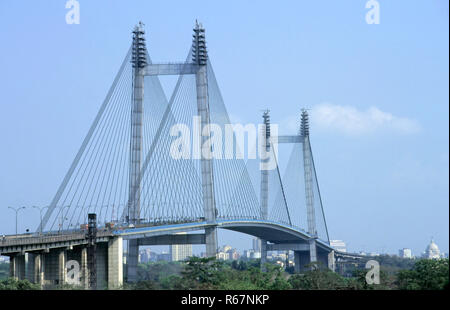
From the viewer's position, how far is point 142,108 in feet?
230

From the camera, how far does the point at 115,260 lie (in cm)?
5900

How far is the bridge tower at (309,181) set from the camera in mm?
121375

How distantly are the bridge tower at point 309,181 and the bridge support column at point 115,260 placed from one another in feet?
207

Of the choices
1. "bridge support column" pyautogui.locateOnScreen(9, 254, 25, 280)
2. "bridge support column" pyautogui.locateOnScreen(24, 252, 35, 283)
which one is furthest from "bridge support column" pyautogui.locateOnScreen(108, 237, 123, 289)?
"bridge support column" pyautogui.locateOnScreen(9, 254, 25, 280)

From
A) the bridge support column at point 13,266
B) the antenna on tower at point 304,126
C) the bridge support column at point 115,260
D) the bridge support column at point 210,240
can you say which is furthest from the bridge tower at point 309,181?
the bridge support column at point 13,266

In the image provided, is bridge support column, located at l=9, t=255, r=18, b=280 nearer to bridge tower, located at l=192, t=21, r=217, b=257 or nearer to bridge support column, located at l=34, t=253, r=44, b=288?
bridge support column, located at l=34, t=253, r=44, b=288

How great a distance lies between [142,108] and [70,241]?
1954 centimetres

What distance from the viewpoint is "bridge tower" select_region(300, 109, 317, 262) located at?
121 m

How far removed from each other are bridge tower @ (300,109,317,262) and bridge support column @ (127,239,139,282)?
172 ft
